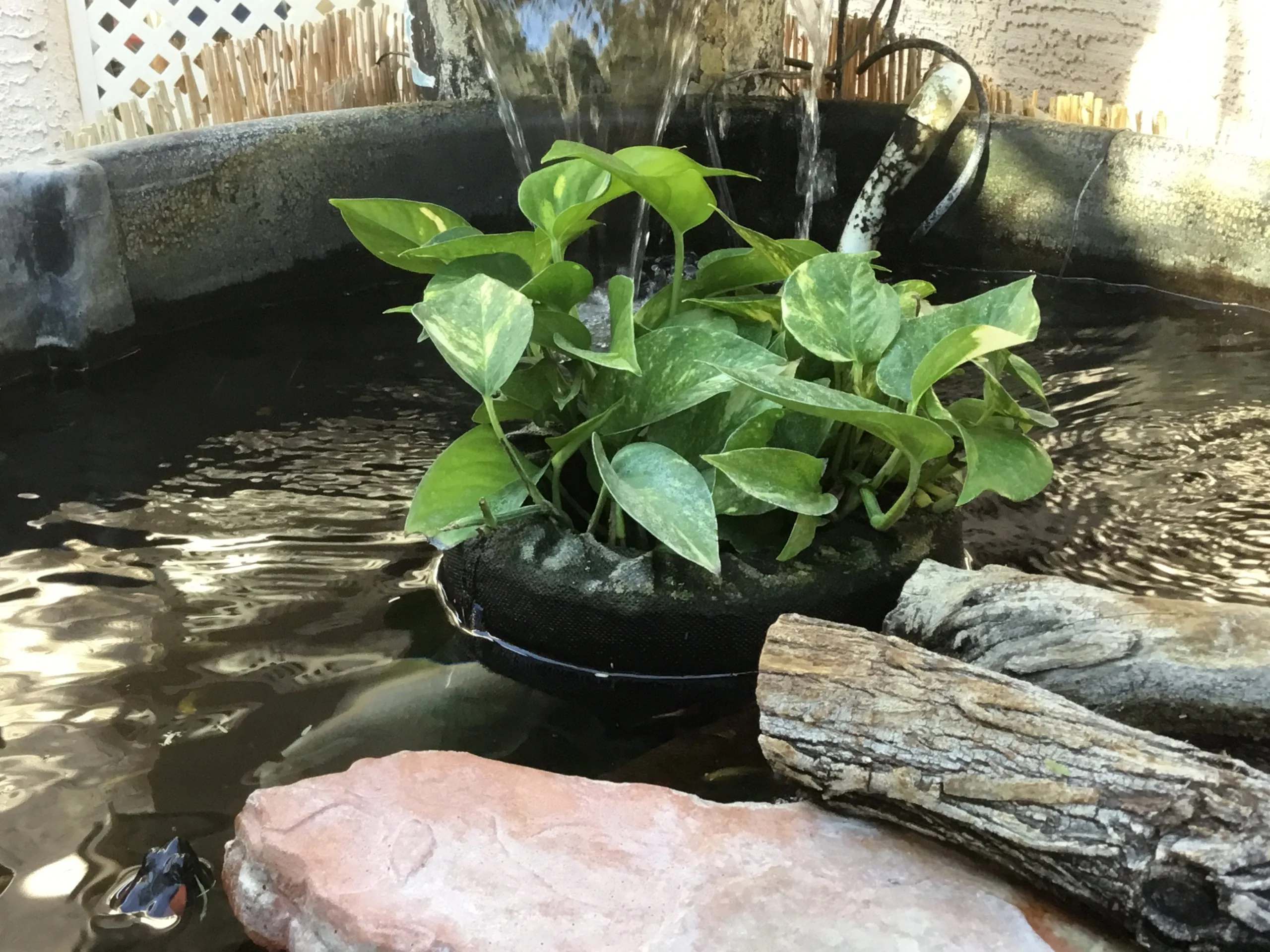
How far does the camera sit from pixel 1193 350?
1792mm

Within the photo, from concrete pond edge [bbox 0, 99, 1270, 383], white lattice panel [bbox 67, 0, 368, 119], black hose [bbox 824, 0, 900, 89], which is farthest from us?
white lattice panel [bbox 67, 0, 368, 119]

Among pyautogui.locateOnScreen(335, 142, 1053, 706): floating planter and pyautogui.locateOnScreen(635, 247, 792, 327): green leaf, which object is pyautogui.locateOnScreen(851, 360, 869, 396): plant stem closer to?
pyautogui.locateOnScreen(335, 142, 1053, 706): floating planter

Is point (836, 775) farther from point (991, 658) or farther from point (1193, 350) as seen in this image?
point (1193, 350)

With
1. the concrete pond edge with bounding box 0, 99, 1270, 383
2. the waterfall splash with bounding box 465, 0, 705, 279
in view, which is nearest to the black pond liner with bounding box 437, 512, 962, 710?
the concrete pond edge with bounding box 0, 99, 1270, 383

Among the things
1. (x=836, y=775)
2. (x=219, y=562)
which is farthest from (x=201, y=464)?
(x=836, y=775)

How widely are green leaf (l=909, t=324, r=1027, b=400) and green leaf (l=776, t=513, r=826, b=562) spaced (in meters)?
0.14

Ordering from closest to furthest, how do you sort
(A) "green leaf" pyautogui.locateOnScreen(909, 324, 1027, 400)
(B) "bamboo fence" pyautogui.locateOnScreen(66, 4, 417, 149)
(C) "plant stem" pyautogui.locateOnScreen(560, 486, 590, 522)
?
(A) "green leaf" pyautogui.locateOnScreen(909, 324, 1027, 400), (C) "plant stem" pyautogui.locateOnScreen(560, 486, 590, 522), (B) "bamboo fence" pyautogui.locateOnScreen(66, 4, 417, 149)

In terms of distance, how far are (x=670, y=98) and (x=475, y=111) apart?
0.43 m

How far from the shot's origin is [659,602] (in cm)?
90

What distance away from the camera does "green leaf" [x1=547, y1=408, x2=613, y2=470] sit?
35.4 inches

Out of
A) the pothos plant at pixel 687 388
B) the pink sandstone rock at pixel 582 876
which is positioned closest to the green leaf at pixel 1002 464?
the pothos plant at pixel 687 388

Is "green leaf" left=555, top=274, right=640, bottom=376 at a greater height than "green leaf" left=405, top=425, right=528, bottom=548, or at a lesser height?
greater

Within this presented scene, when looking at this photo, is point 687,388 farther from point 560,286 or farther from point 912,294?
point 912,294

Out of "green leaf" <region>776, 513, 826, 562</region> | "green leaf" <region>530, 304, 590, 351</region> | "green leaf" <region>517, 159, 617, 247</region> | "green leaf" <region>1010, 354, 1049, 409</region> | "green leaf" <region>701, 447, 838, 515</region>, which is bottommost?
"green leaf" <region>776, 513, 826, 562</region>
